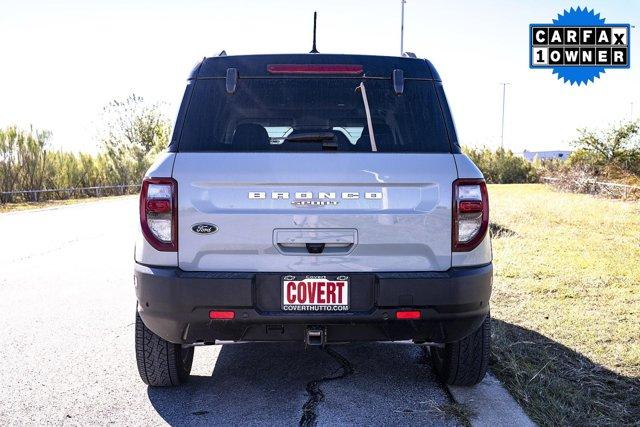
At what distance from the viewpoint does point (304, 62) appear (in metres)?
3.69

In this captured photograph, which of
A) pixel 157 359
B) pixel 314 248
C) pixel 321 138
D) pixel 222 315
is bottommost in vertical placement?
pixel 157 359

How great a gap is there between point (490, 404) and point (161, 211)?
7.00 feet

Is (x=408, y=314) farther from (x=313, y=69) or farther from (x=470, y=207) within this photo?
(x=313, y=69)

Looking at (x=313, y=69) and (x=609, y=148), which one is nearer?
(x=313, y=69)

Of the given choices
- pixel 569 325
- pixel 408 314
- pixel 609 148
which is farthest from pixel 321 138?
pixel 609 148

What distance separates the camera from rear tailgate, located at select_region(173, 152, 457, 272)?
10.7 ft

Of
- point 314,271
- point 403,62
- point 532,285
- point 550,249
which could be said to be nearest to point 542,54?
point 550,249

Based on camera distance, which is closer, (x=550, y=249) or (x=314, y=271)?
(x=314, y=271)

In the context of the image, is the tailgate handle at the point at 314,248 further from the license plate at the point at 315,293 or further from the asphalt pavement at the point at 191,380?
the asphalt pavement at the point at 191,380

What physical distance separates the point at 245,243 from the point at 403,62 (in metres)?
1.39

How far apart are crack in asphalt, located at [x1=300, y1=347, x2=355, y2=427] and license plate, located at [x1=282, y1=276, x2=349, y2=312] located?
67 centimetres

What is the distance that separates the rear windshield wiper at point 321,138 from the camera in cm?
342

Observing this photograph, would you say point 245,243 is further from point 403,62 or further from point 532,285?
point 532,285

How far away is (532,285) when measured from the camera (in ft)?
23.3
